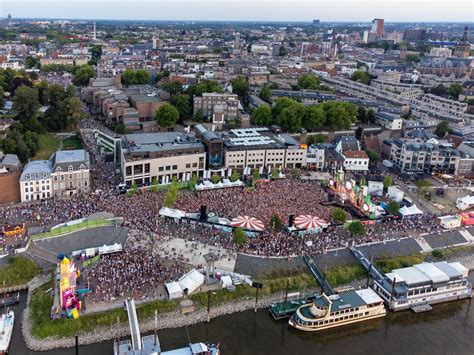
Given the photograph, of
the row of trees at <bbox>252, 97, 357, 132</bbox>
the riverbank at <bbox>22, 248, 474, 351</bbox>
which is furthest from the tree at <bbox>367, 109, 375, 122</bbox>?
the riverbank at <bbox>22, 248, 474, 351</bbox>

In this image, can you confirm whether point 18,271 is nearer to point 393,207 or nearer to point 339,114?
point 393,207

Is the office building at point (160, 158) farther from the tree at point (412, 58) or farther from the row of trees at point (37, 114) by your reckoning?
the tree at point (412, 58)

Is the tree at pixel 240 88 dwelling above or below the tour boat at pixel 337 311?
above

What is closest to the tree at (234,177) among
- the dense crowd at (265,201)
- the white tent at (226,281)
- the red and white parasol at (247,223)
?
the dense crowd at (265,201)

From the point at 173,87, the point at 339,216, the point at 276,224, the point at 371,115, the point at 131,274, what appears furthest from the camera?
the point at 173,87

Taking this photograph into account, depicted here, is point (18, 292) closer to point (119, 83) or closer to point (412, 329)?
point (412, 329)

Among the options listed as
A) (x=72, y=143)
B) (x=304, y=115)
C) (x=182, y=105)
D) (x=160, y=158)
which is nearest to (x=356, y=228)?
(x=160, y=158)

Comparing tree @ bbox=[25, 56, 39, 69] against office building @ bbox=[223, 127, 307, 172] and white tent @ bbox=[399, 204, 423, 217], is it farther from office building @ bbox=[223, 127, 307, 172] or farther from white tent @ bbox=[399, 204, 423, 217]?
white tent @ bbox=[399, 204, 423, 217]
